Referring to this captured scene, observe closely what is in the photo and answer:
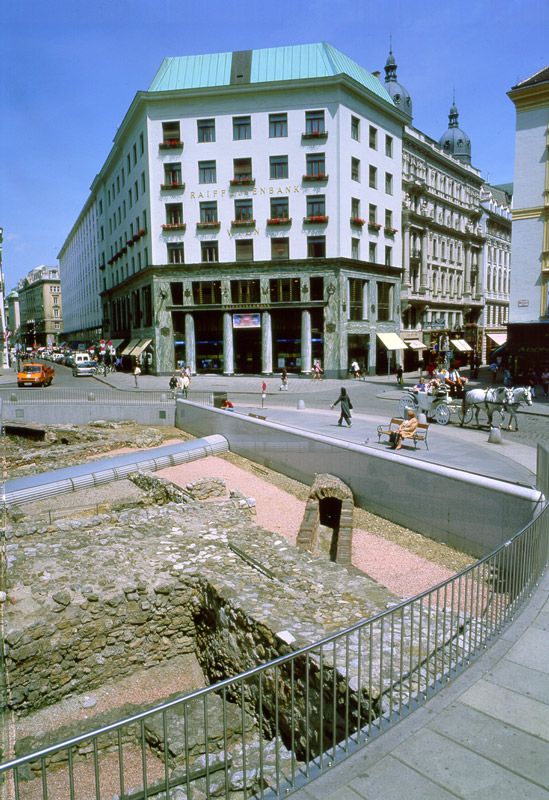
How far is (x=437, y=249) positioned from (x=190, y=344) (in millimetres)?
29475

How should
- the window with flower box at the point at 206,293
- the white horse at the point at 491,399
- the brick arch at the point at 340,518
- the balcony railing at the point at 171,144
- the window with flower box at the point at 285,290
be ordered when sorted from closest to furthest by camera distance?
1. the brick arch at the point at 340,518
2. the white horse at the point at 491,399
3. the balcony railing at the point at 171,144
4. the window with flower box at the point at 285,290
5. the window with flower box at the point at 206,293

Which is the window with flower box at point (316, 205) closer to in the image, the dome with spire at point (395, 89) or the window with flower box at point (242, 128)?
the window with flower box at point (242, 128)

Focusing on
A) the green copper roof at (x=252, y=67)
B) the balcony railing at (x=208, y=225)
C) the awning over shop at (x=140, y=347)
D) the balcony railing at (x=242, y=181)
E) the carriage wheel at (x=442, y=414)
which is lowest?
the carriage wheel at (x=442, y=414)

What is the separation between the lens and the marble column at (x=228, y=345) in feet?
155

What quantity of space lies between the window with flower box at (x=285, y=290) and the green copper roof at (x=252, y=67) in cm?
1604

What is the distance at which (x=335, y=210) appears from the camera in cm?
Result: 4491

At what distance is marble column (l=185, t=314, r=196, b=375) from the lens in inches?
1870

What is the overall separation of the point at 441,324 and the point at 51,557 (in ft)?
158

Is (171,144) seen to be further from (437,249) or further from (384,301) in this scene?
(437,249)

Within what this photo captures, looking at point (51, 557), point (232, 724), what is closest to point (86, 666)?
point (51, 557)

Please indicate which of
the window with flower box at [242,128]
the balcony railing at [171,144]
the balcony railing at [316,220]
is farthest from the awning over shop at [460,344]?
the balcony railing at [171,144]

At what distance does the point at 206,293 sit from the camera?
4697 centimetres

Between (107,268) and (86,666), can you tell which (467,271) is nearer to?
(107,268)

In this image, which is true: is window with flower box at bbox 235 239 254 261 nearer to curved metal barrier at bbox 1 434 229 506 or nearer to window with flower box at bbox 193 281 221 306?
window with flower box at bbox 193 281 221 306
